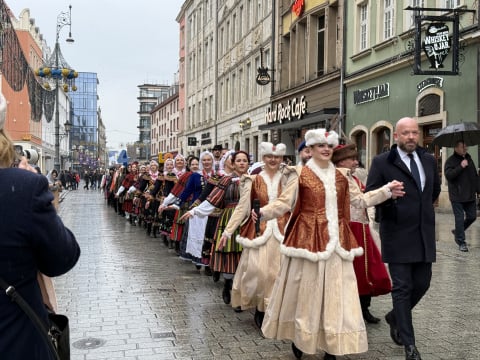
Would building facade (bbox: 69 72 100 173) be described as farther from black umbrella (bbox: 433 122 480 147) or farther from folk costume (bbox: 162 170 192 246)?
black umbrella (bbox: 433 122 480 147)

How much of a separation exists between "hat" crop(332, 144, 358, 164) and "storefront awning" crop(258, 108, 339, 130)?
16.5 meters

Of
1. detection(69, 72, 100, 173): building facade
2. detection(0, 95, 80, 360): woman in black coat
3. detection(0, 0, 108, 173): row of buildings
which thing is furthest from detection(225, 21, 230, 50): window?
detection(69, 72, 100, 173): building facade

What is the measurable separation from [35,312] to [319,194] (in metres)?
2.70

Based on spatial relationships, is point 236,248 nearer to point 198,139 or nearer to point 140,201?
point 140,201

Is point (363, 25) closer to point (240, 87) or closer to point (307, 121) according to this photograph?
point (307, 121)

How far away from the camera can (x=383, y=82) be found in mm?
18766

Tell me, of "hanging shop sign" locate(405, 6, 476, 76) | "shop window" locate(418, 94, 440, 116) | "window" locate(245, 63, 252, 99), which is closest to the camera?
"hanging shop sign" locate(405, 6, 476, 76)

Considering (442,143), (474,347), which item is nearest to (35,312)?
(474,347)

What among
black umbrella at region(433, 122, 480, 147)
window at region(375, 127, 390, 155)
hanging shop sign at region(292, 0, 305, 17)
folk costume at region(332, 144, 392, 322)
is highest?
hanging shop sign at region(292, 0, 305, 17)

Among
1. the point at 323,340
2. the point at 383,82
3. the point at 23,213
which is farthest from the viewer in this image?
the point at 383,82

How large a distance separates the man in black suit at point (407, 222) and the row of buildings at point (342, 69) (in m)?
7.90

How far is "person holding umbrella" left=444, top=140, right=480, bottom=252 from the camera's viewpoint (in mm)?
10133

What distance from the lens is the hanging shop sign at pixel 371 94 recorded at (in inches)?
731

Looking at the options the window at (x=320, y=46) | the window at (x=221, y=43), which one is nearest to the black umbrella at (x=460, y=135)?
the window at (x=320, y=46)
